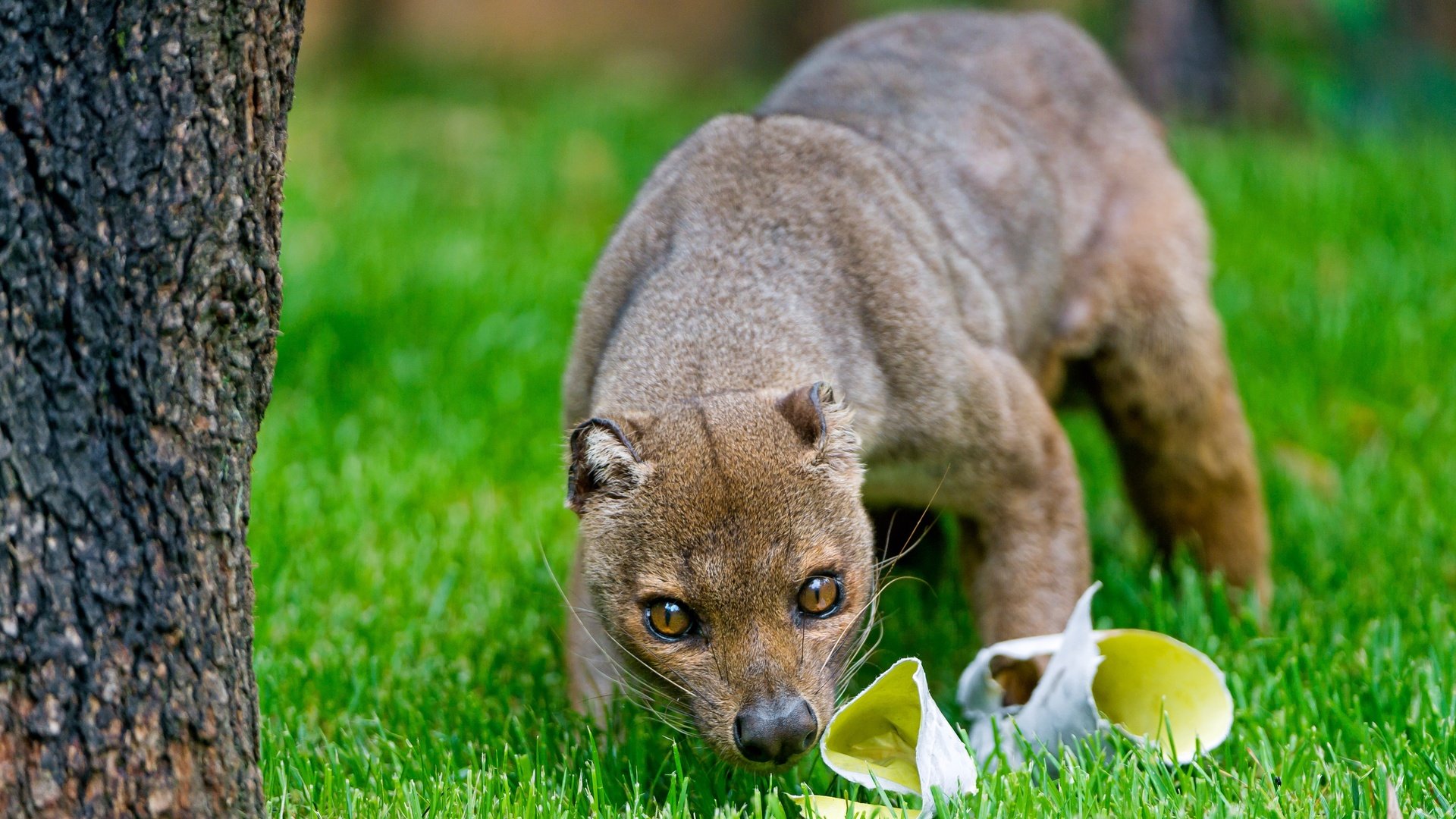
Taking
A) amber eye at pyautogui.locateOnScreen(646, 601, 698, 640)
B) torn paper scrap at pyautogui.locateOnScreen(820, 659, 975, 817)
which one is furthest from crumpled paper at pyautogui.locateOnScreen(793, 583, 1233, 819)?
amber eye at pyautogui.locateOnScreen(646, 601, 698, 640)

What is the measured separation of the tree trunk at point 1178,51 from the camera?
1083cm

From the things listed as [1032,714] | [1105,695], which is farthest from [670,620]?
[1105,695]

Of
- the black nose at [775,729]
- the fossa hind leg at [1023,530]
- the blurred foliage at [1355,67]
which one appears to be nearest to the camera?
the black nose at [775,729]

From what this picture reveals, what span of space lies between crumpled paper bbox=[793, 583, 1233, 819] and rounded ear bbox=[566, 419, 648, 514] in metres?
0.76

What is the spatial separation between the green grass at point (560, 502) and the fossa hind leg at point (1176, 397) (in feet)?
0.92

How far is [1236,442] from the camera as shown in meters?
5.62

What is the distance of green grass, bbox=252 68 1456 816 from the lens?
12.6 feet

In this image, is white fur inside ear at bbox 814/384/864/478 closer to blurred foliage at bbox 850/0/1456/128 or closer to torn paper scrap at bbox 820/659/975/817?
torn paper scrap at bbox 820/659/975/817

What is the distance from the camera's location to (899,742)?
3844mm

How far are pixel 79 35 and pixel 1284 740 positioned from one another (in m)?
3.33

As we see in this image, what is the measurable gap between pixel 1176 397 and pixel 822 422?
2234 mm

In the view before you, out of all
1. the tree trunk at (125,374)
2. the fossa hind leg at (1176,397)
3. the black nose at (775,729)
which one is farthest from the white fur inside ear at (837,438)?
the fossa hind leg at (1176,397)

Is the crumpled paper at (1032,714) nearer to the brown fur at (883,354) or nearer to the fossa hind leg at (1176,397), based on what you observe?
the brown fur at (883,354)

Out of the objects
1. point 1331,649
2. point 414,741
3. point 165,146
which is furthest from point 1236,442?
point 165,146
